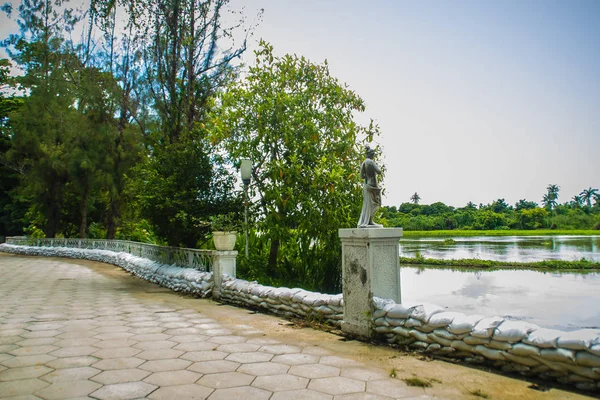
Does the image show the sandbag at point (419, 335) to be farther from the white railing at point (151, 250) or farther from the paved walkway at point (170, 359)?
the white railing at point (151, 250)

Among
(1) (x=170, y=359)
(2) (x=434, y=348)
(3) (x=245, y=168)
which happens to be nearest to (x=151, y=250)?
(3) (x=245, y=168)

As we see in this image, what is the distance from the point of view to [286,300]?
16.5ft

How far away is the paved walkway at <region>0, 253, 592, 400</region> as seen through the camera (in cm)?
263

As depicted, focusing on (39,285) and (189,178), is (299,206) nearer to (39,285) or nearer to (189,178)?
(189,178)

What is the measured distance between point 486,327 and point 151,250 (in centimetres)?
866

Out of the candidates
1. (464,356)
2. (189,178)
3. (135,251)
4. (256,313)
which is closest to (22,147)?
(135,251)

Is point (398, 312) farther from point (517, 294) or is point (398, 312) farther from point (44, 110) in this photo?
point (44, 110)

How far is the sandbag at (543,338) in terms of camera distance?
2.62 meters

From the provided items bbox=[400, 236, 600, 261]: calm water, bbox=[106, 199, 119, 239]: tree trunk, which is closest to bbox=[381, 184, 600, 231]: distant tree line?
bbox=[400, 236, 600, 261]: calm water

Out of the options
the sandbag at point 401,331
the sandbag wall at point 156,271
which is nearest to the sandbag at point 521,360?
the sandbag at point 401,331

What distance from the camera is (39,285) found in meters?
8.23

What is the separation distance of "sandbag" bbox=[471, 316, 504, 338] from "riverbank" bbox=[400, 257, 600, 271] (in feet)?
54.8

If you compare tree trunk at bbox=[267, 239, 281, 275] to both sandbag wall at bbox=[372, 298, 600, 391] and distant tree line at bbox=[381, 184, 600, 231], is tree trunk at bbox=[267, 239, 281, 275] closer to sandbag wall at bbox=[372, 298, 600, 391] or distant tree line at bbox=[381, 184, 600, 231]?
sandbag wall at bbox=[372, 298, 600, 391]

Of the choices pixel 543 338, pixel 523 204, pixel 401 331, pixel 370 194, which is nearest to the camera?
pixel 543 338
